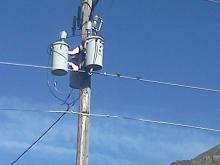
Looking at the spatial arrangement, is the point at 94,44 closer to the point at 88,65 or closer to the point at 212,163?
the point at 88,65

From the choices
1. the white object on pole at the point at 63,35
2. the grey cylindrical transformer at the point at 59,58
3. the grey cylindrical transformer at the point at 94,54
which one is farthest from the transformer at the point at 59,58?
the grey cylindrical transformer at the point at 94,54

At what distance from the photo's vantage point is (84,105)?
46.5 ft

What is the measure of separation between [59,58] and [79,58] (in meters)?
0.55

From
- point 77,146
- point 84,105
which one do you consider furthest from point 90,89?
point 77,146

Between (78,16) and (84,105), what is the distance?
2.63 m

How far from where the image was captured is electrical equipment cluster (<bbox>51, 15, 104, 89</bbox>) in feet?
48.1

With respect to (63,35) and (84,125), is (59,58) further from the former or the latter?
(84,125)

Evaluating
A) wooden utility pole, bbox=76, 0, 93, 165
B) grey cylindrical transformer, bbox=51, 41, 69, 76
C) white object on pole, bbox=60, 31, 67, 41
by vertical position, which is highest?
white object on pole, bbox=60, 31, 67, 41

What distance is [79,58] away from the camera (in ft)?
49.4

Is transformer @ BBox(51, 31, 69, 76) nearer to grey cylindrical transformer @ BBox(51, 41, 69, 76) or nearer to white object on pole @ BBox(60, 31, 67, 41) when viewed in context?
grey cylindrical transformer @ BBox(51, 41, 69, 76)

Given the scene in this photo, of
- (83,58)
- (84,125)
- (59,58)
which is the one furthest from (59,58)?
(84,125)

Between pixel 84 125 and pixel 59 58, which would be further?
pixel 59 58

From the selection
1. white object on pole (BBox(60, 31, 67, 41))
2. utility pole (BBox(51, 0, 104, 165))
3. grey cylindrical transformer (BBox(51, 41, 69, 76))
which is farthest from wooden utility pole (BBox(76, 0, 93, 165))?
white object on pole (BBox(60, 31, 67, 41))

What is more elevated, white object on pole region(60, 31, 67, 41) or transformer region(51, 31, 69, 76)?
white object on pole region(60, 31, 67, 41)
